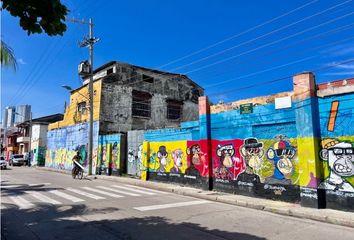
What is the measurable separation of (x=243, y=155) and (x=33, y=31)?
11.0 m

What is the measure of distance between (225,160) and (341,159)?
5558 millimetres

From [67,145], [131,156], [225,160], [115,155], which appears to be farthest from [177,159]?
[67,145]

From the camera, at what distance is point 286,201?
12.4m

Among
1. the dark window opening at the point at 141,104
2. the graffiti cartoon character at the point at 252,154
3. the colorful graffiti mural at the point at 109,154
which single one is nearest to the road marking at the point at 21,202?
the graffiti cartoon character at the point at 252,154

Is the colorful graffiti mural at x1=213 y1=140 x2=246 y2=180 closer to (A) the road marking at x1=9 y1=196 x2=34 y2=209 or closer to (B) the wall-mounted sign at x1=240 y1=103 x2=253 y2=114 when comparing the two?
(B) the wall-mounted sign at x1=240 y1=103 x2=253 y2=114

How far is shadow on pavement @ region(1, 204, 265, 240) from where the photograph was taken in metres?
7.45

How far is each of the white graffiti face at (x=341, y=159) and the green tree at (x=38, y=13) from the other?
29.7 feet

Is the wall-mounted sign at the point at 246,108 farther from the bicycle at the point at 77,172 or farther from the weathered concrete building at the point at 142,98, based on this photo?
the weathered concrete building at the point at 142,98

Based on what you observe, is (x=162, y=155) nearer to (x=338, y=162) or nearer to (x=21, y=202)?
(x=21, y=202)

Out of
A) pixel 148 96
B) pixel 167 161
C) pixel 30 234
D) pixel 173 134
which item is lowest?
pixel 30 234

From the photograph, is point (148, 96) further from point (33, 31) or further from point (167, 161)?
point (33, 31)

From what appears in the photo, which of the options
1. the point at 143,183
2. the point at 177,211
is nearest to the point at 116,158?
the point at 143,183

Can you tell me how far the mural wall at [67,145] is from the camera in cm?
3175

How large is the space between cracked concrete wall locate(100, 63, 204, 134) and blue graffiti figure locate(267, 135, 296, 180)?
19.7 metres
